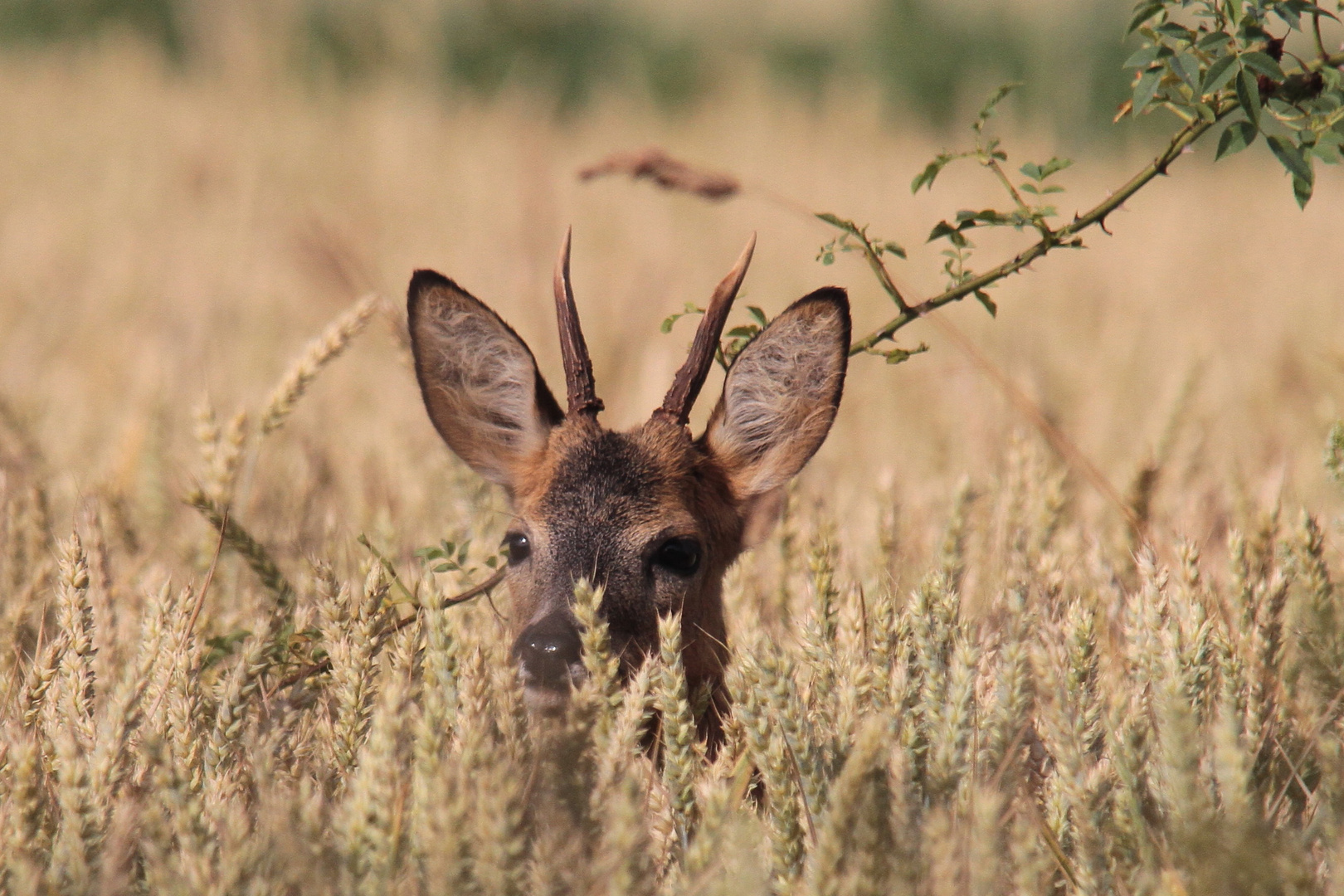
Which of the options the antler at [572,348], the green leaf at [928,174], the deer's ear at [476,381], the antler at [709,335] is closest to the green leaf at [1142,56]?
the green leaf at [928,174]

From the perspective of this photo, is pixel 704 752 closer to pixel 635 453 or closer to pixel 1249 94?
pixel 635 453

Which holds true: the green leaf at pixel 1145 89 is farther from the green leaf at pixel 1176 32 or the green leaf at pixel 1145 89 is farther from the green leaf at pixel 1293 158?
the green leaf at pixel 1293 158

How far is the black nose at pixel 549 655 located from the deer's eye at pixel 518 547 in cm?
63

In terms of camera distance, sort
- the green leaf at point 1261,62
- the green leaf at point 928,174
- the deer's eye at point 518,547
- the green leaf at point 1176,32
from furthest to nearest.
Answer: the deer's eye at point 518,547, the green leaf at point 928,174, the green leaf at point 1176,32, the green leaf at point 1261,62

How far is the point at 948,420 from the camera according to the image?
6723mm

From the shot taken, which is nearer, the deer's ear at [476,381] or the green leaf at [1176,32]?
the green leaf at [1176,32]

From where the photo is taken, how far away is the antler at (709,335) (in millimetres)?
3973

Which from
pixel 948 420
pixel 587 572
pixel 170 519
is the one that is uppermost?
pixel 948 420

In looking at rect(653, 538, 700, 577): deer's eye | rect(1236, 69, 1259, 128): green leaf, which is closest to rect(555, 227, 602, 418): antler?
rect(653, 538, 700, 577): deer's eye

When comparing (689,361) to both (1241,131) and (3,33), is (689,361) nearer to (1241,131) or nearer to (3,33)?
(1241,131)

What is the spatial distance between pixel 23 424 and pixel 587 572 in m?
2.32

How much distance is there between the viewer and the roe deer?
4027 mm

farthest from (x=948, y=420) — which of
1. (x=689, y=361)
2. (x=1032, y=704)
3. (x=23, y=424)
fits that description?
(x=23, y=424)

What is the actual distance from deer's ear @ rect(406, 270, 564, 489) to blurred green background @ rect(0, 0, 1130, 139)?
11.2m
